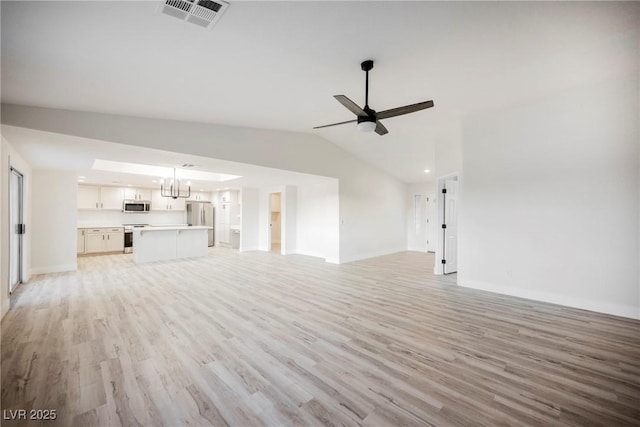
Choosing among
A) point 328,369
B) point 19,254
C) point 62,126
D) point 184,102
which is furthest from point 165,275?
point 328,369

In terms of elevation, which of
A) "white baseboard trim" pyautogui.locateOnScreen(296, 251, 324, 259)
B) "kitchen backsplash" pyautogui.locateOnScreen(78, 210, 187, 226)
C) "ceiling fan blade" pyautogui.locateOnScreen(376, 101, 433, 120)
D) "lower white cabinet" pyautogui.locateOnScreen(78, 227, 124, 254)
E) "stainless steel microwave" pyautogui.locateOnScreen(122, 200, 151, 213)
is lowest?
"white baseboard trim" pyautogui.locateOnScreen(296, 251, 324, 259)

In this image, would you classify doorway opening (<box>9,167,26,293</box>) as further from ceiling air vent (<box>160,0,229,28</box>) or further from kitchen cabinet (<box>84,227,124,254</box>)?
ceiling air vent (<box>160,0,229,28</box>)

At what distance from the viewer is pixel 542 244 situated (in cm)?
400

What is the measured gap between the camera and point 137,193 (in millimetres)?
9367

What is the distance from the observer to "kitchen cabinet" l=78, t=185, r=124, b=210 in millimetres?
8492

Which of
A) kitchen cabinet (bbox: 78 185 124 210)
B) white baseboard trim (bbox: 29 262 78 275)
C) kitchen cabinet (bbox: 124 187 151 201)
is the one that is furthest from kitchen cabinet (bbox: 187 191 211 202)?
white baseboard trim (bbox: 29 262 78 275)

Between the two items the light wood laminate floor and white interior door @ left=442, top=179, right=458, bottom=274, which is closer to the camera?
the light wood laminate floor

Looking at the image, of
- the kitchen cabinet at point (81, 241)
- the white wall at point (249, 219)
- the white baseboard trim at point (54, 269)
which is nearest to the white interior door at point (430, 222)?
the white wall at point (249, 219)

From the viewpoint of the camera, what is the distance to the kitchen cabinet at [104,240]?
8.23 meters

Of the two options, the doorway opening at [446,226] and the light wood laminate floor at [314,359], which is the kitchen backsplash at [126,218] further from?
the doorway opening at [446,226]

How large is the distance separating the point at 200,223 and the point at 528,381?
10471 mm

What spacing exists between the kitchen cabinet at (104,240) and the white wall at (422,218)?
32.2 ft

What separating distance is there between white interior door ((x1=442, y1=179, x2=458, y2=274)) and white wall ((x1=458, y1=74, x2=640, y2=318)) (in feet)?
3.22

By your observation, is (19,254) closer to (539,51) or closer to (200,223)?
(200,223)
